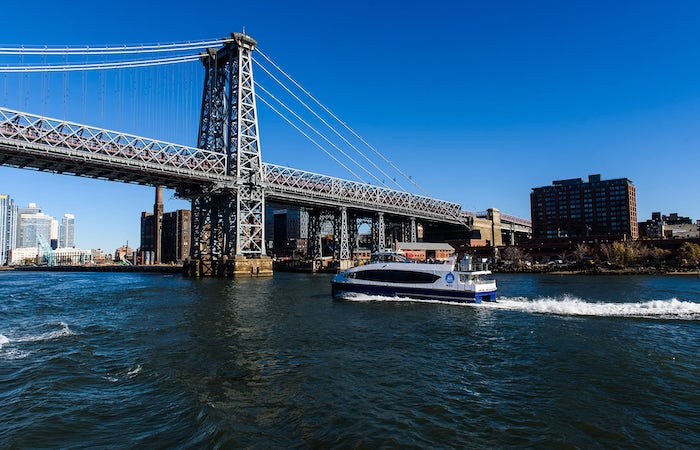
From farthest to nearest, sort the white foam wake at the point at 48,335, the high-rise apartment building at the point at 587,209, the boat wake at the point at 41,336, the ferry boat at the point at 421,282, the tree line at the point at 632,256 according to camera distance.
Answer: the high-rise apartment building at the point at 587,209 → the tree line at the point at 632,256 → the ferry boat at the point at 421,282 → the white foam wake at the point at 48,335 → the boat wake at the point at 41,336

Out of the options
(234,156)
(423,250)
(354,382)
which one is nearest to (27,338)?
(354,382)

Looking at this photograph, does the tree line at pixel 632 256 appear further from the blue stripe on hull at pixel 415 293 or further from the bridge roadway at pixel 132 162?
the blue stripe on hull at pixel 415 293

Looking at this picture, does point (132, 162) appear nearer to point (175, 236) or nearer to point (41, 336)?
point (41, 336)

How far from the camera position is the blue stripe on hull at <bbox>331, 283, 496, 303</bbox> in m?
32.7

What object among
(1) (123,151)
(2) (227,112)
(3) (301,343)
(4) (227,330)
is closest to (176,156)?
(1) (123,151)

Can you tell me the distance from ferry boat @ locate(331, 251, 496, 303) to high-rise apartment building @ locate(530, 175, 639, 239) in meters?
164

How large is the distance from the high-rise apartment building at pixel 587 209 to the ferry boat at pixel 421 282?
164022 millimetres

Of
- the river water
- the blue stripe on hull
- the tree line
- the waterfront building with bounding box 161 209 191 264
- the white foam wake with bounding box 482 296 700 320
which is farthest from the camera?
the waterfront building with bounding box 161 209 191 264

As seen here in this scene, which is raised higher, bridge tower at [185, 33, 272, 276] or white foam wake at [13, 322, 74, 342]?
bridge tower at [185, 33, 272, 276]

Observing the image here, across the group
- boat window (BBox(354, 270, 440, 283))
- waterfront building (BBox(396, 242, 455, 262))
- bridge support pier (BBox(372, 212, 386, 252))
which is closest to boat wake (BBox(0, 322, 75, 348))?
boat window (BBox(354, 270, 440, 283))

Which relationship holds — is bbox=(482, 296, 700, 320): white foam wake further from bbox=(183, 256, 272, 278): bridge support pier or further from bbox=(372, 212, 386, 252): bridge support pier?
bbox=(372, 212, 386, 252): bridge support pier

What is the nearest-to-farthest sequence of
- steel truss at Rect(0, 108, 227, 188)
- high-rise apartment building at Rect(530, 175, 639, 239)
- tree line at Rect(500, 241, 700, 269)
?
steel truss at Rect(0, 108, 227, 188) → tree line at Rect(500, 241, 700, 269) → high-rise apartment building at Rect(530, 175, 639, 239)

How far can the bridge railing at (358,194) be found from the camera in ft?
282

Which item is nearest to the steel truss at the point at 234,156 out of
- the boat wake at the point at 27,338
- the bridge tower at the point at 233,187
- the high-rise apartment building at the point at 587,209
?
the bridge tower at the point at 233,187
